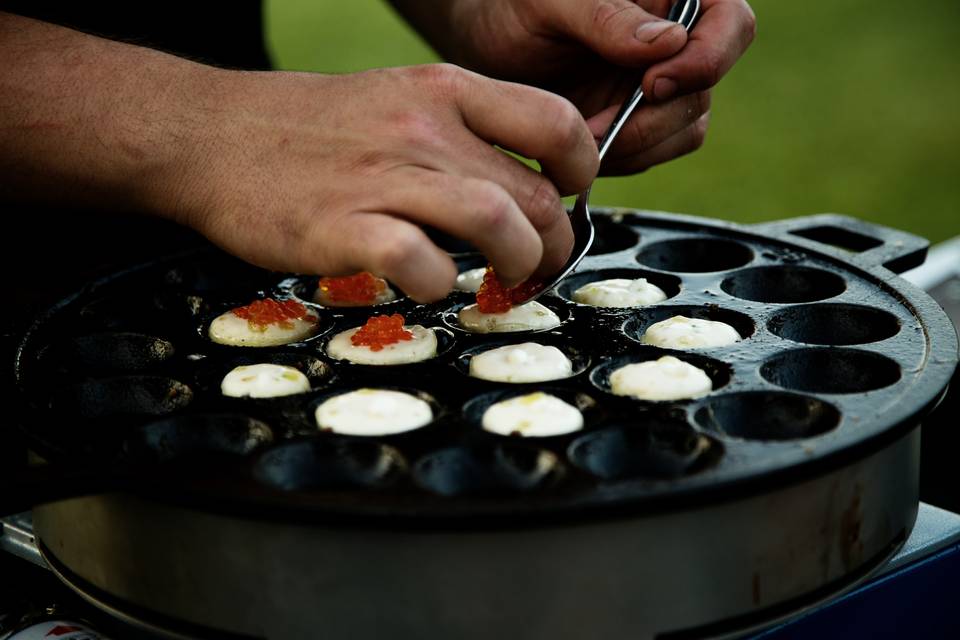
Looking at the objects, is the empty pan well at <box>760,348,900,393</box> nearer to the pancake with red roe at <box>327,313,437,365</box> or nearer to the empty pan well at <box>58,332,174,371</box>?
the pancake with red roe at <box>327,313,437,365</box>

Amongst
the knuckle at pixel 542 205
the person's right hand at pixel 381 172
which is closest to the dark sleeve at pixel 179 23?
the person's right hand at pixel 381 172

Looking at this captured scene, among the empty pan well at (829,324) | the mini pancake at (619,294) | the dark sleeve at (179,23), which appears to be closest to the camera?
the empty pan well at (829,324)

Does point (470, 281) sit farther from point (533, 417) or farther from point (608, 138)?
point (533, 417)

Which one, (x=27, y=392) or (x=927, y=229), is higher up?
(x=27, y=392)

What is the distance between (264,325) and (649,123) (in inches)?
40.9

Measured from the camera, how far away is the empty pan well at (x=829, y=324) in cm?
232

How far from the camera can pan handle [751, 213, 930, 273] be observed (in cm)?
268

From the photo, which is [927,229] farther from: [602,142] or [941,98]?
[602,142]

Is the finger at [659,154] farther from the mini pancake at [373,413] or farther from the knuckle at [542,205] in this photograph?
the mini pancake at [373,413]

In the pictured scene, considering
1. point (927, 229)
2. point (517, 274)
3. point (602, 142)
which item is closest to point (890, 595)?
point (517, 274)

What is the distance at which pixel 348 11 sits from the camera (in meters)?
14.7

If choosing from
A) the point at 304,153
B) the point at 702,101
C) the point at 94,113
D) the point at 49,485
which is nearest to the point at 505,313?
the point at 304,153

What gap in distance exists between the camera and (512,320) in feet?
7.84

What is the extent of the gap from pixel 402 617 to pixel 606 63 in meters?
1.86
